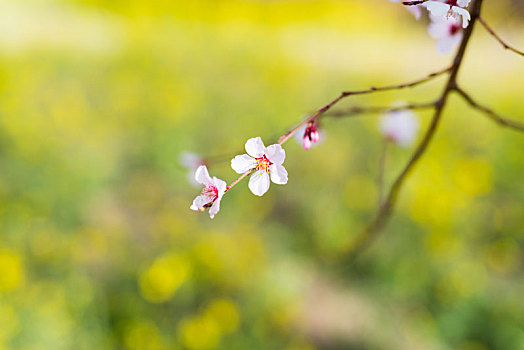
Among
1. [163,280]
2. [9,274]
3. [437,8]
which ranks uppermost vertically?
[9,274]

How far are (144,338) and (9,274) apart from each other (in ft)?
1.41

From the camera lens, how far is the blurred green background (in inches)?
61.2

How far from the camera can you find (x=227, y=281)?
1686 mm

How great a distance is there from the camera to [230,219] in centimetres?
215

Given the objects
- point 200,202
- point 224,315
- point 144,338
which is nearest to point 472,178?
point 224,315

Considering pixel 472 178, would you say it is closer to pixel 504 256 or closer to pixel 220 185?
pixel 504 256

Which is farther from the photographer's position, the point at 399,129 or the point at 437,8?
the point at 399,129

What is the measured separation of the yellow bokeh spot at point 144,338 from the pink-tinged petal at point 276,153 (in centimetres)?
100

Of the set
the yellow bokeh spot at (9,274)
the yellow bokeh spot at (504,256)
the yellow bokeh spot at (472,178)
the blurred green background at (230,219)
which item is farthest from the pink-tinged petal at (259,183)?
the yellow bokeh spot at (472,178)

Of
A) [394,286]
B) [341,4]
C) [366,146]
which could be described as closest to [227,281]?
[394,286]

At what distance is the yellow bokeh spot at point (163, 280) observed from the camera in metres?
1.51

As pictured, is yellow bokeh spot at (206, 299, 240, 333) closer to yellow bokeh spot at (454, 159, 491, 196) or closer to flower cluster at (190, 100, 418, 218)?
flower cluster at (190, 100, 418, 218)

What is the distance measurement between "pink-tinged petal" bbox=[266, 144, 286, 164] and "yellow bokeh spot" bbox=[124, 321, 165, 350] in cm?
100

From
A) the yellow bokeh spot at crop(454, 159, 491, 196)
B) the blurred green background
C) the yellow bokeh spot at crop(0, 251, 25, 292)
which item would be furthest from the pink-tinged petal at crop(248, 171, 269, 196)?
the yellow bokeh spot at crop(454, 159, 491, 196)
